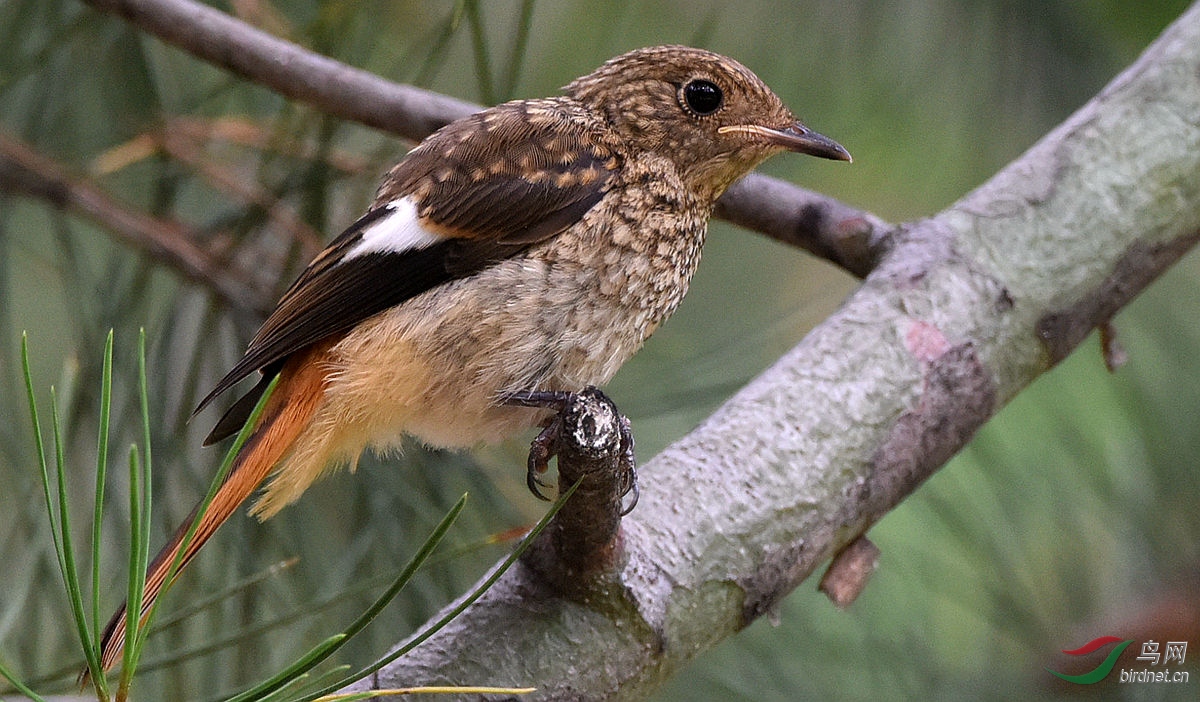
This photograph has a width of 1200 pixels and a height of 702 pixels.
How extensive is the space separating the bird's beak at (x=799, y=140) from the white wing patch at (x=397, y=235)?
1.75ft

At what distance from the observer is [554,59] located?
3002 millimetres

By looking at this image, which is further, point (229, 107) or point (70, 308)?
point (229, 107)

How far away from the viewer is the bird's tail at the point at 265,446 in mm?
1557

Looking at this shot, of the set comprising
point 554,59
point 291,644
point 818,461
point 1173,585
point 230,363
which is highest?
point 554,59

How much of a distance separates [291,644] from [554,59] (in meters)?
1.62

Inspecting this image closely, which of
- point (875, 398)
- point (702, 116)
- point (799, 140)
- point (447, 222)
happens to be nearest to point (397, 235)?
point (447, 222)

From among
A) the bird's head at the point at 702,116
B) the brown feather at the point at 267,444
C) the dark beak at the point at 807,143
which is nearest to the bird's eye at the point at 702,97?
the bird's head at the point at 702,116

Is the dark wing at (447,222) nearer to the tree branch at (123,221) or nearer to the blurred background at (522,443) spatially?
the blurred background at (522,443)

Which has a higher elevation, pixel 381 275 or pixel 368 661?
pixel 381 275

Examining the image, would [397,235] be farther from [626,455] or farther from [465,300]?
[626,455]

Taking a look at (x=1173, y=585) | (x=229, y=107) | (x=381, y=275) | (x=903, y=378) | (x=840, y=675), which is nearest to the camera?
(x=381, y=275)

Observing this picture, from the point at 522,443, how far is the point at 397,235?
75 cm

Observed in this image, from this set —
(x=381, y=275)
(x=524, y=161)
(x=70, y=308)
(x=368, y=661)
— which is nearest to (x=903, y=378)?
(x=524, y=161)

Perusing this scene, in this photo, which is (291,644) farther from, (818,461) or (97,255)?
(97,255)
